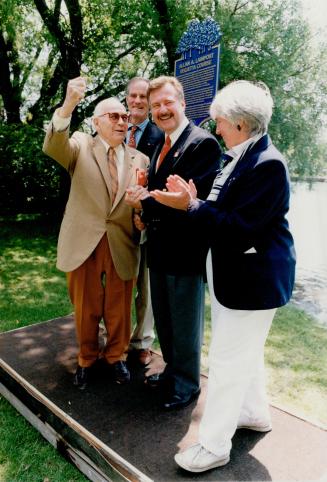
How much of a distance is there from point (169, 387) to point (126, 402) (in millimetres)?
334

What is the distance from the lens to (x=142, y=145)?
11.8 ft

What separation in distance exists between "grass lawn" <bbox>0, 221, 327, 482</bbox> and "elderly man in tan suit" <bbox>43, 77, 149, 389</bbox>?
1.93 ft

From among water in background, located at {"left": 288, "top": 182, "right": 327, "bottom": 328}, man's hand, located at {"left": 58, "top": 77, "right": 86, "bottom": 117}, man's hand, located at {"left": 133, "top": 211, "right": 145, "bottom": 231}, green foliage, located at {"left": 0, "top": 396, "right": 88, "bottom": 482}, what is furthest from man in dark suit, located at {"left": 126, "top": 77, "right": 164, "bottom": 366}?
water in background, located at {"left": 288, "top": 182, "right": 327, "bottom": 328}

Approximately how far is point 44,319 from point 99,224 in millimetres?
2202

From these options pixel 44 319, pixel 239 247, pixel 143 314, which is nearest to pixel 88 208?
pixel 143 314

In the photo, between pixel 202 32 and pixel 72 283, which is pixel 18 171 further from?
pixel 72 283

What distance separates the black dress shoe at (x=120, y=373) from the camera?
3.23 meters

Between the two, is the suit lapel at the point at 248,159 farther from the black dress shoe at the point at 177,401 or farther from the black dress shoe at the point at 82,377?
the black dress shoe at the point at 82,377

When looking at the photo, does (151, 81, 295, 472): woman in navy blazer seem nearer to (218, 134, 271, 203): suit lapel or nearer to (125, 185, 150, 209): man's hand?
(218, 134, 271, 203): suit lapel

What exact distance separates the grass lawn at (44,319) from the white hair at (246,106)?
6.63ft

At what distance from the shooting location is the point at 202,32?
431cm

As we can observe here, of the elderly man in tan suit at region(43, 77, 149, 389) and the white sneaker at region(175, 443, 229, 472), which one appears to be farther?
the elderly man in tan suit at region(43, 77, 149, 389)

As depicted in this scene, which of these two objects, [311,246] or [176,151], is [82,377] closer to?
[176,151]

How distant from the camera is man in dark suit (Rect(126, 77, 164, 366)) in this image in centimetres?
351
